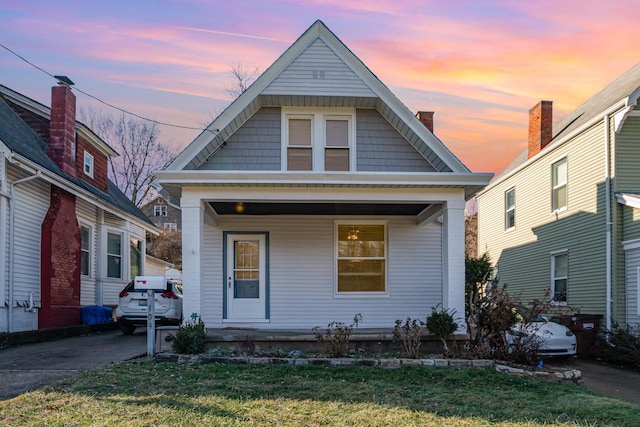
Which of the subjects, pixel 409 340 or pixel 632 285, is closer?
pixel 409 340

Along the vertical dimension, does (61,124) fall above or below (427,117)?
below

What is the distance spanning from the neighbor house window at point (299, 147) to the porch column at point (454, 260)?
3132 mm

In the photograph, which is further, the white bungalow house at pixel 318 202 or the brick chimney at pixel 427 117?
the brick chimney at pixel 427 117

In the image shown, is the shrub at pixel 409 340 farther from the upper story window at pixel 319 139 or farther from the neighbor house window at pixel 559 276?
the neighbor house window at pixel 559 276

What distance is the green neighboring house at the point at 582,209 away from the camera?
1291 cm

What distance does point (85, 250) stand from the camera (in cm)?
1709

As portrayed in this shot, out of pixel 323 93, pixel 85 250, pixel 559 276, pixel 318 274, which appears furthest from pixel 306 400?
pixel 85 250

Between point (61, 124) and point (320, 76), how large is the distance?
843 centimetres

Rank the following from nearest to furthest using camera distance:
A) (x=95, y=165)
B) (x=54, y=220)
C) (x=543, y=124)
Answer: (x=54, y=220) < (x=543, y=124) < (x=95, y=165)

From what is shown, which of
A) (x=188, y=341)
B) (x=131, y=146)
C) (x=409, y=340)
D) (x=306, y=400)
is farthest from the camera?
(x=131, y=146)

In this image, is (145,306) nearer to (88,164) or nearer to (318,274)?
(318,274)

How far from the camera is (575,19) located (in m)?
12.4

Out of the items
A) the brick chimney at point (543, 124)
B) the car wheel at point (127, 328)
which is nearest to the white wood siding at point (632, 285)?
the brick chimney at point (543, 124)

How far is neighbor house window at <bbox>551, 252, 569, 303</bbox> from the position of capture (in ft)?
51.1
